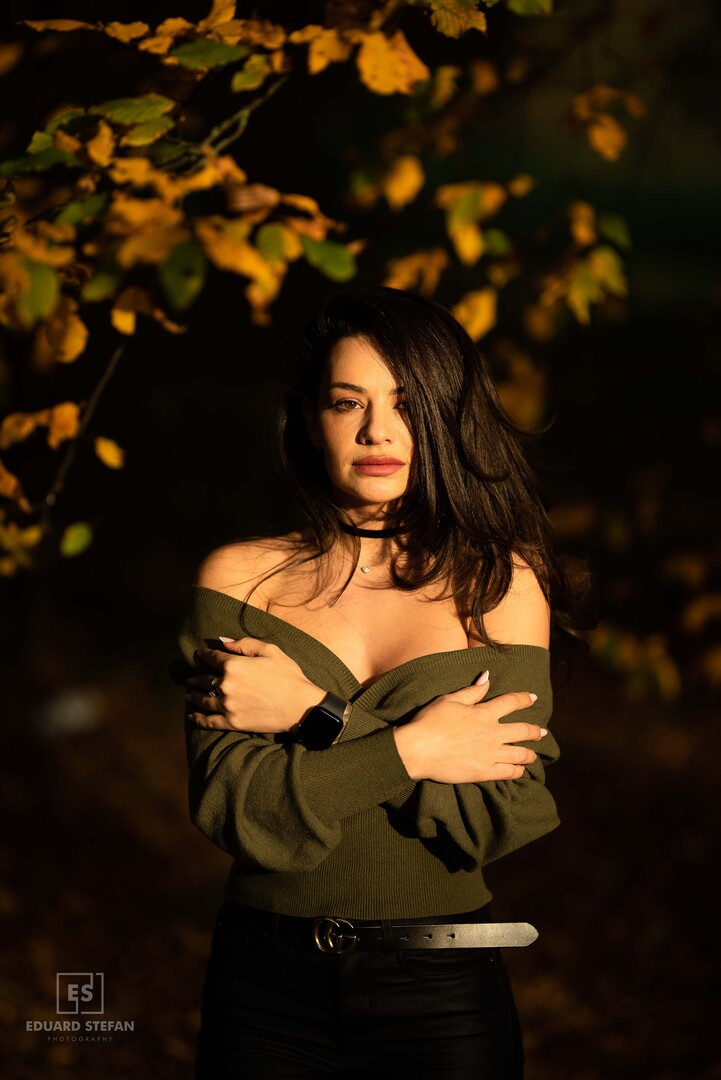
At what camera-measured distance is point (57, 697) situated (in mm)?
7945

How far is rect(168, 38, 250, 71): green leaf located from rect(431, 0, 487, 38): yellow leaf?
452 millimetres

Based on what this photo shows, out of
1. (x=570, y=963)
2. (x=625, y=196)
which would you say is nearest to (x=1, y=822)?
(x=570, y=963)

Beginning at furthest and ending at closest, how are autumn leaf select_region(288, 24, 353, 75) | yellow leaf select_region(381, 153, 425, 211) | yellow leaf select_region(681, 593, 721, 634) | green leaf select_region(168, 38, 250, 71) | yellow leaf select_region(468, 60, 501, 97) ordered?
yellow leaf select_region(681, 593, 721, 634)
yellow leaf select_region(468, 60, 501, 97)
yellow leaf select_region(381, 153, 425, 211)
autumn leaf select_region(288, 24, 353, 75)
green leaf select_region(168, 38, 250, 71)

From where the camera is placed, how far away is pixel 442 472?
2.26 meters

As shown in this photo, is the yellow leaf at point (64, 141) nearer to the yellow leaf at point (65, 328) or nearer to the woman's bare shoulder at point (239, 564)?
the yellow leaf at point (65, 328)

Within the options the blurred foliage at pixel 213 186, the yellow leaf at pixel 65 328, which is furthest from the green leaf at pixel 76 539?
the yellow leaf at pixel 65 328

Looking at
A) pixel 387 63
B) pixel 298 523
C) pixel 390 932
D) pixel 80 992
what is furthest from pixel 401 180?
pixel 80 992

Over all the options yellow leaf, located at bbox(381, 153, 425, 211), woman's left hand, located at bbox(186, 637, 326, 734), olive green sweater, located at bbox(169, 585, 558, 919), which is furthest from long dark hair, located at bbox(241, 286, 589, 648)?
yellow leaf, located at bbox(381, 153, 425, 211)

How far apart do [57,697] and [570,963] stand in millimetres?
4344

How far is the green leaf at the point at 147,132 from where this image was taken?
2.54m

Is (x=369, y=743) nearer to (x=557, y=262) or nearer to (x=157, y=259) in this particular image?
(x=157, y=259)

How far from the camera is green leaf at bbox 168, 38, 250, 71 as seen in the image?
2482 millimetres

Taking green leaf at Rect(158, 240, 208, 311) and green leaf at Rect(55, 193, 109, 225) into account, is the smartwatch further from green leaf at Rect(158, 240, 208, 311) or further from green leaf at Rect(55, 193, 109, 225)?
green leaf at Rect(55, 193, 109, 225)

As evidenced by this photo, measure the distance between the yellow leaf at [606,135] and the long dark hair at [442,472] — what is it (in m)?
1.80
